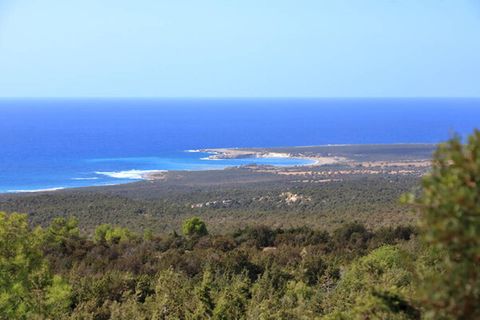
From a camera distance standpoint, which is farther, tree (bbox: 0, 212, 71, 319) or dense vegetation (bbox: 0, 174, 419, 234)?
dense vegetation (bbox: 0, 174, 419, 234)

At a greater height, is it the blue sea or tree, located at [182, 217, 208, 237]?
tree, located at [182, 217, 208, 237]

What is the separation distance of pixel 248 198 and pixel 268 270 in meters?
33.4

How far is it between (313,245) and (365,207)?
59.6 feet

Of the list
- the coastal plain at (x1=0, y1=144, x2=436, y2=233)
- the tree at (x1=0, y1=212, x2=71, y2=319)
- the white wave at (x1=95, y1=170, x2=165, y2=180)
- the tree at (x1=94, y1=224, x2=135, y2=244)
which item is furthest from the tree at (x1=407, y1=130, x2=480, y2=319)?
the white wave at (x1=95, y1=170, x2=165, y2=180)

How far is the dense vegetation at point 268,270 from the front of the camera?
4.55m

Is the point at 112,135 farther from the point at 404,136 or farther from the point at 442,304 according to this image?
the point at 442,304

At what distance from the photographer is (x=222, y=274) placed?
20.7 meters

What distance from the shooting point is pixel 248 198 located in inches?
2101

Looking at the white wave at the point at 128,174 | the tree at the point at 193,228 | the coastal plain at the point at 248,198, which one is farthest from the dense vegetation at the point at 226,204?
the white wave at the point at 128,174

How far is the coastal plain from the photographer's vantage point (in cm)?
4050

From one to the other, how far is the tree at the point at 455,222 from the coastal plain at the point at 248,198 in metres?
30.1

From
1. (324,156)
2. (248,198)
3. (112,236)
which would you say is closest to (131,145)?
(324,156)

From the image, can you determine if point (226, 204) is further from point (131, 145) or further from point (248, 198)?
point (131, 145)

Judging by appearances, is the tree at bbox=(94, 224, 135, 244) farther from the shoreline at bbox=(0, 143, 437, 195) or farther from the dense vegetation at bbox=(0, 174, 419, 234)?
the shoreline at bbox=(0, 143, 437, 195)
